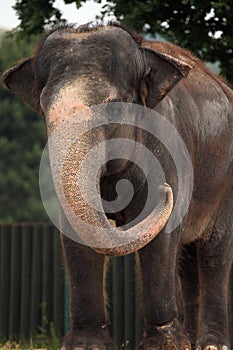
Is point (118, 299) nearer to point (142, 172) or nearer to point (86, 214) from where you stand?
point (142, 172)

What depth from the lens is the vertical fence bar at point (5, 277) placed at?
44.4ft

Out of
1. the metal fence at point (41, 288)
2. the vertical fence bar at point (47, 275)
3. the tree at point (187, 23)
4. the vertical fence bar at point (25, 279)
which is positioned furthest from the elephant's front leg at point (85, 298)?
the vertical fence bar at point (25, 279)

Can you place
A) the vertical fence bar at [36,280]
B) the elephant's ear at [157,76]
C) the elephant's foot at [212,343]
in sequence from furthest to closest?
the vertical fence bar at [36,280] < the elephant's foot at [212,343] < the elephant's ear at [157,76]

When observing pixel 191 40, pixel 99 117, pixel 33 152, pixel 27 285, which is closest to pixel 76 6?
pixel 191 40

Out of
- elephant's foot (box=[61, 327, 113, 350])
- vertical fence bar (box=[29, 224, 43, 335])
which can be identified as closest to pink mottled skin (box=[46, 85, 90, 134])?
elephant's foot (box=[61, 327, 113, 350])

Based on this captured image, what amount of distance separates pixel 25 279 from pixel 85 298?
25.1 ft

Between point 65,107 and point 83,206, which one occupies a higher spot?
point 65,107

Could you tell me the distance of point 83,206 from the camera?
189 inches

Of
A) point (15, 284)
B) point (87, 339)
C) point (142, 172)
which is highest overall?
point (142, 172)

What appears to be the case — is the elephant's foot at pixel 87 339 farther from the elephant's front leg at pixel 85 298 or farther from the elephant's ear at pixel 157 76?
the elephant's ear at pixel 157 76

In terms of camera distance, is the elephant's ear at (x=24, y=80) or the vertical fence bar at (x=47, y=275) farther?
the vertical fence bar at (x=47, y=275)

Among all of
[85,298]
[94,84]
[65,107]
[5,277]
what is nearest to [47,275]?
[5,277]

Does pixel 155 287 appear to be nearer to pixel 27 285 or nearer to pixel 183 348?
pixel 183 348

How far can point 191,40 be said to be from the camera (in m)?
10.8
